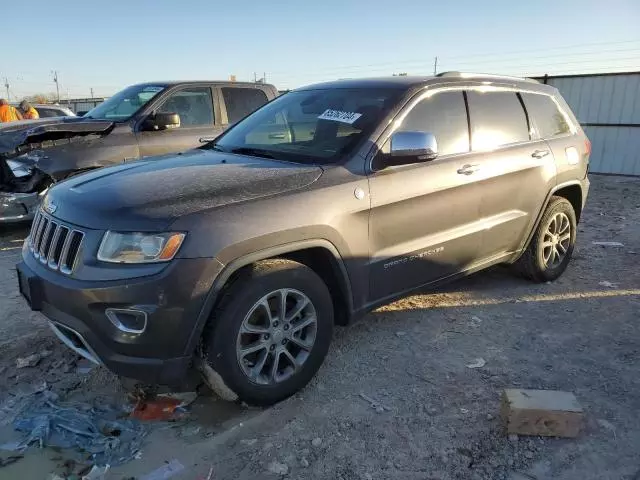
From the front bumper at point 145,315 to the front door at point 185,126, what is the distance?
161 inches

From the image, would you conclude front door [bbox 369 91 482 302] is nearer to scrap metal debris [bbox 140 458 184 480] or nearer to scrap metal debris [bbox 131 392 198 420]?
scrap metal debris [bbox 131 392 198 420]

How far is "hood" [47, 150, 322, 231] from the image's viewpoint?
8.23ft

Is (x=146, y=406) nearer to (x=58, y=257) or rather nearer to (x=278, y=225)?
(x=58, y=257)

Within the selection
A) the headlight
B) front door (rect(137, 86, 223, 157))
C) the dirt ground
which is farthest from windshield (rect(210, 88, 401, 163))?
front door (rect(137, 86, 223, 157))

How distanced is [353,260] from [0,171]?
494 centimetres

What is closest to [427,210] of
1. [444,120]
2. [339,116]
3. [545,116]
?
[444,120]

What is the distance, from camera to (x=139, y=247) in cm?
244

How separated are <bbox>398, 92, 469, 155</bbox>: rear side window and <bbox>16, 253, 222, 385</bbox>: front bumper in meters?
1.79

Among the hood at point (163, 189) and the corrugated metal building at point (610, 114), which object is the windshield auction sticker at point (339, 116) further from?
the corrugated metal building at point (610, 114)

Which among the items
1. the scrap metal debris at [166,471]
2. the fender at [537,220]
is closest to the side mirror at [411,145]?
the fender at [537,220]

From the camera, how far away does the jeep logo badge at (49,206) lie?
9.34 feet

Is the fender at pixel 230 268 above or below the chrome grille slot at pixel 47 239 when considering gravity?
below

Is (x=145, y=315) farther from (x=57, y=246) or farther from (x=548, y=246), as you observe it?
(x=548, y=246)

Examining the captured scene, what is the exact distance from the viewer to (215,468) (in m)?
2.46
